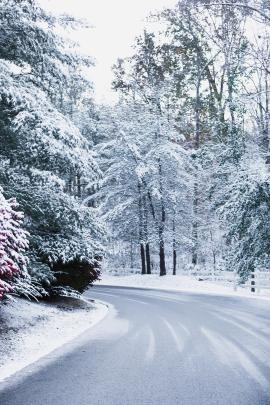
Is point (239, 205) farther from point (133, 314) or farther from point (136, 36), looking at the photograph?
point (136, 36)

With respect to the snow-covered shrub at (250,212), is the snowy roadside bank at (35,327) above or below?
below

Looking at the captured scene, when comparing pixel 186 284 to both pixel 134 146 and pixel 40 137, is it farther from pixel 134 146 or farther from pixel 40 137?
pixel 40 137

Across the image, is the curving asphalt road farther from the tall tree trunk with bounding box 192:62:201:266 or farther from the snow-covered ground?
the tall tree trunk with bounding box 192:62:201:266

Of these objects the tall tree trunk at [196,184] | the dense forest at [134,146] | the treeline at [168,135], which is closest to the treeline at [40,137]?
the dense forest at [134,146]

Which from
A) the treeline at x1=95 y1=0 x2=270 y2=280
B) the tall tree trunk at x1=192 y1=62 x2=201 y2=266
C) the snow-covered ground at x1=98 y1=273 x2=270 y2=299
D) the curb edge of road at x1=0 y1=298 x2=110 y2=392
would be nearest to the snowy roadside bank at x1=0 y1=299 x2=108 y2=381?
the curb edge of road at x1=0 y1=298 x2=110 y2=392

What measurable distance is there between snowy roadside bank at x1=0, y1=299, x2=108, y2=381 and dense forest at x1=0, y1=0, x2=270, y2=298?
655 millimetres

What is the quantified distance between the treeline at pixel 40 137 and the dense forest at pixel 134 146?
1.4 inches

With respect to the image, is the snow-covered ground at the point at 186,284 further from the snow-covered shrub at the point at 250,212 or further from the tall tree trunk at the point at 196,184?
the tall tree trunk at the point at 196,184

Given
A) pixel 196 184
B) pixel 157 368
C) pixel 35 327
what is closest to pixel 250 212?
pixel 35 327

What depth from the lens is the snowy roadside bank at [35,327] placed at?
26.0 ft

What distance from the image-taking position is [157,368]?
6.90m

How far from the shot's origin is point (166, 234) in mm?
32750

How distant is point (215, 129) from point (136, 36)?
39.6 feet

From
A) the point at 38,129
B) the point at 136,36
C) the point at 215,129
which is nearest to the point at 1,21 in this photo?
the point at 38,129
